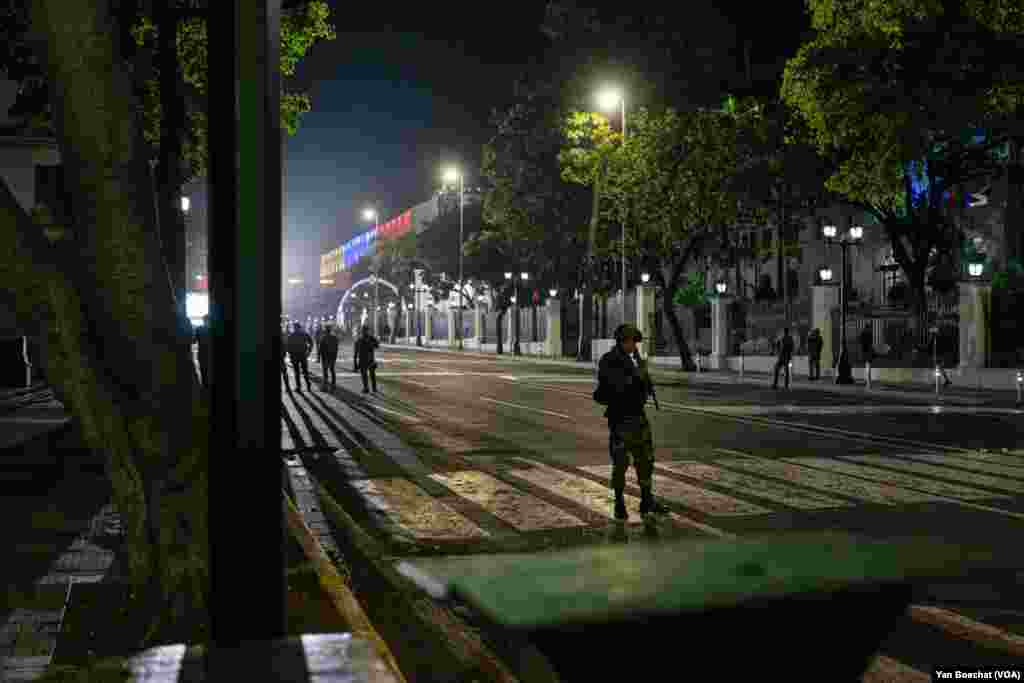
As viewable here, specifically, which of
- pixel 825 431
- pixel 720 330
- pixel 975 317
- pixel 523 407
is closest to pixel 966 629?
pixel 825 431

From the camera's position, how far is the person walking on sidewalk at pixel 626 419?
1011cm

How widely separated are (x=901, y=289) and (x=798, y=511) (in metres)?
41.5

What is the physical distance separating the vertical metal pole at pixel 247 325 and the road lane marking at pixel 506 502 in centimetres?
457

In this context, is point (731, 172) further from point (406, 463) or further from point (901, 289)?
point (406, 463)

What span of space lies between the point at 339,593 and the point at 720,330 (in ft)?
135

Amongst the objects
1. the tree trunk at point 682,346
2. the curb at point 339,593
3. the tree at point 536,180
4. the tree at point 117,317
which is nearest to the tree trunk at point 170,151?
the curb at point 339,593

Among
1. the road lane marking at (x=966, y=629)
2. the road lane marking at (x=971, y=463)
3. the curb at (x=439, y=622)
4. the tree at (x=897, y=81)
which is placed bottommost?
the road lane marking at (x=971, y=463)

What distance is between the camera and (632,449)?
33.4 feet

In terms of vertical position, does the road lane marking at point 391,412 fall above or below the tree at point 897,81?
below

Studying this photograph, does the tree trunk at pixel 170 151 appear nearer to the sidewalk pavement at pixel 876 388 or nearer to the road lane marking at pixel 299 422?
the road lane marking at pixel 299 422

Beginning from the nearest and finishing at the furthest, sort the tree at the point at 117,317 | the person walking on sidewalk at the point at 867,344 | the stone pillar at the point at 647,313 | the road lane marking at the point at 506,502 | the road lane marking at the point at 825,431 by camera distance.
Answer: the tree at the point at 117,317 → the road lane marking at the point at 506,502 → the road lane marking at the point at 825,431 → the person walking on sidewalk at the point at 867,344 → the stone pillar at the point at 647,313

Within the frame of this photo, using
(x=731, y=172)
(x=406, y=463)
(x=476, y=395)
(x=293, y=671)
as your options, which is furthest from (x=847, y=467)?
(x=731, y=172)

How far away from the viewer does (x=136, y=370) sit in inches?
230

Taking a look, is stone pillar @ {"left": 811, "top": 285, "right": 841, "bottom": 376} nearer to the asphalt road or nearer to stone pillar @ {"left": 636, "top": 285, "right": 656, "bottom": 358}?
stone pillar @ {"left": 636, "top": 285, "right": 656, "bottom": 358}
